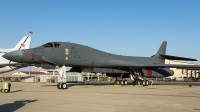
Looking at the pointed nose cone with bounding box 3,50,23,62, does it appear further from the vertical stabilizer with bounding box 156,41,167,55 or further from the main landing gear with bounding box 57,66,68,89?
the vertical stabilizer with bounding box 156,41,167,55

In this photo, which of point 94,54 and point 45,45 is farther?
point 94,54

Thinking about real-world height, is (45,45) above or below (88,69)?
above

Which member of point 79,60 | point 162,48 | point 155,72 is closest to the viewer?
point 79,60

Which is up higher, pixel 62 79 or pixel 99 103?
pixel 62 79

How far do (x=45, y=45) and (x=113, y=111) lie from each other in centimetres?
1440

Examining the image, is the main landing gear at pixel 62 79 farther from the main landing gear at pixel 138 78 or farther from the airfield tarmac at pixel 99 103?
the main landing gear at pixel 138 78

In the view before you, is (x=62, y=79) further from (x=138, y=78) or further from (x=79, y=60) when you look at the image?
(x=138, y=78)

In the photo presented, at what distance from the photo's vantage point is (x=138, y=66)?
26.1 meters

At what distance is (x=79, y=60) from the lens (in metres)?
22.5

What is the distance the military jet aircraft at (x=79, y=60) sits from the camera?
19750mm

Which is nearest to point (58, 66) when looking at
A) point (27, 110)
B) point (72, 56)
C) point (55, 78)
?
point (72, 56)

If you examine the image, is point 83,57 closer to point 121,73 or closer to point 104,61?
point 104,61

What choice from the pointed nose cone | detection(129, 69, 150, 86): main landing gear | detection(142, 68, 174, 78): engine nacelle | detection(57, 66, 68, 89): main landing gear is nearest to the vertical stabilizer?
detection(142, 68, 174, 78): engine nacelle

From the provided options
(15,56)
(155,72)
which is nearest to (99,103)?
(15,56)
